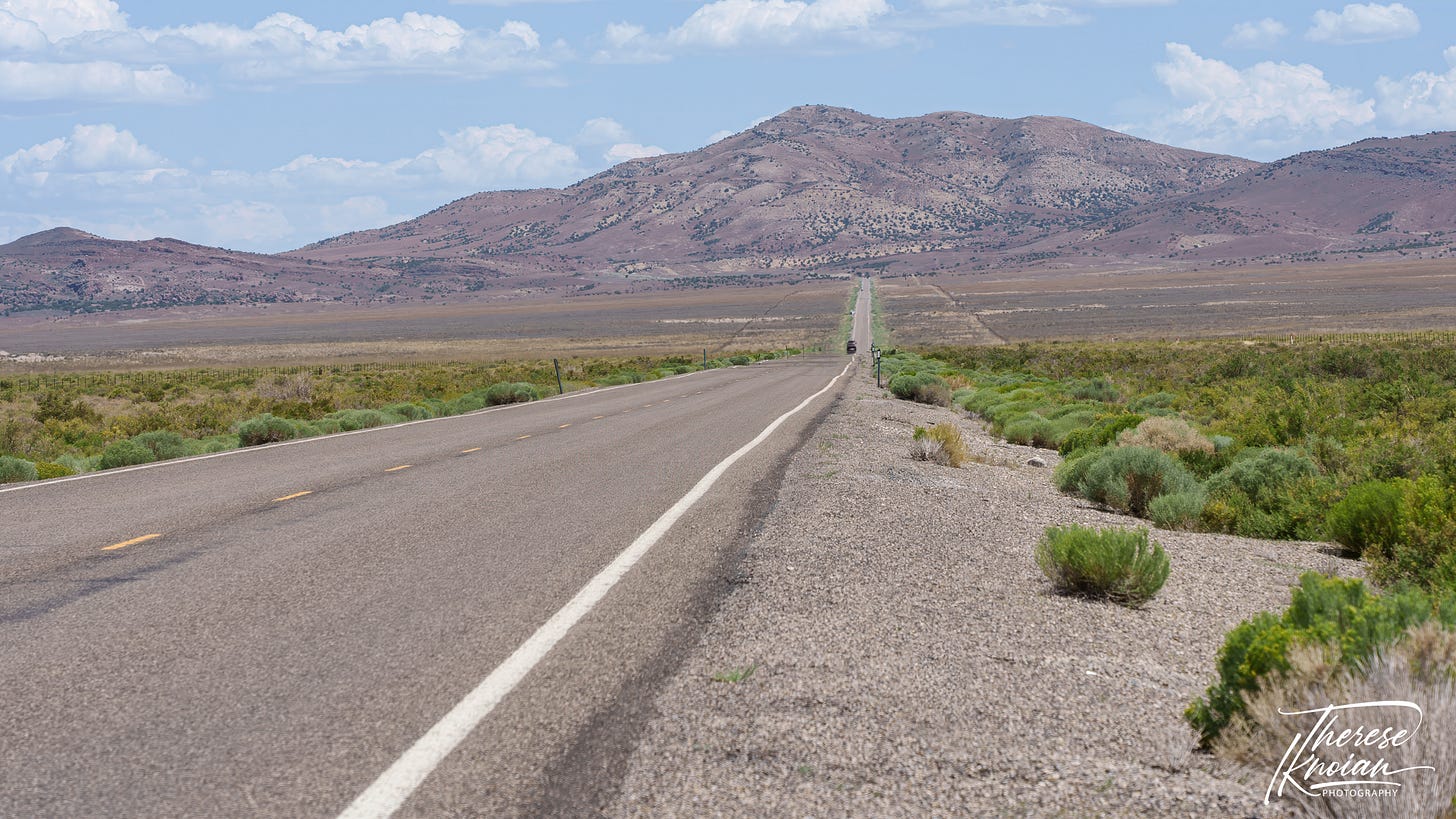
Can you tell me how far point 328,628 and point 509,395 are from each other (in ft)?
82.6

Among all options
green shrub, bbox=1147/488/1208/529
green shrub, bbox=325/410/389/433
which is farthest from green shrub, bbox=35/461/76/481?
green shrub, bbox=1147/488/1208/529

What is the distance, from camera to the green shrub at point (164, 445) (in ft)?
57.3

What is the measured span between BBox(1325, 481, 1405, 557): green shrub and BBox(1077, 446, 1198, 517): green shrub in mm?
2538

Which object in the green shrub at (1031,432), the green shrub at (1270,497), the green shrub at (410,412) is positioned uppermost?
the green shrub at (1270,497)

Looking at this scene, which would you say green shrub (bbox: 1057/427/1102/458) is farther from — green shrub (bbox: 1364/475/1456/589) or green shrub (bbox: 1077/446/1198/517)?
green shrub (bbox: 1364/475/1456/589)

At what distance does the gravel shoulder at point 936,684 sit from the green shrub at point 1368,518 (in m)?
0.46

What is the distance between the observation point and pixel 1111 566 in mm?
7438

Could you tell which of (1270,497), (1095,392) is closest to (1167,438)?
(1270,497)

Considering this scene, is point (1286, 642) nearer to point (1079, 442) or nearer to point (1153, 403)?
point (1079, 442)

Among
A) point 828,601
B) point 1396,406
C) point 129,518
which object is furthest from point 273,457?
point 1396,406

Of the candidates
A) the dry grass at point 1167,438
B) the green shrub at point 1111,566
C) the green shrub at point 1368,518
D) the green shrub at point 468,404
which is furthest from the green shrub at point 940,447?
the green shrub at point 468,404

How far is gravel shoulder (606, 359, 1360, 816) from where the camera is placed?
418 cm

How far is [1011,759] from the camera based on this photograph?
4.47 metres

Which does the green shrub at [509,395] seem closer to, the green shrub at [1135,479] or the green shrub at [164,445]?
the green shrub at [164,445]
